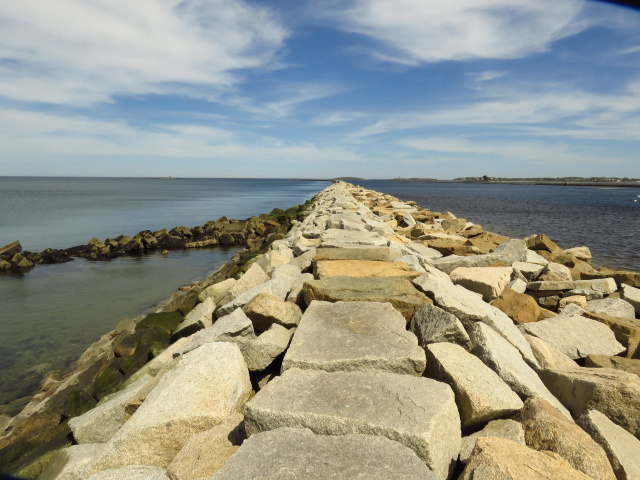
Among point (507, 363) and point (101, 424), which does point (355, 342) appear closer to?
point (507, 363)

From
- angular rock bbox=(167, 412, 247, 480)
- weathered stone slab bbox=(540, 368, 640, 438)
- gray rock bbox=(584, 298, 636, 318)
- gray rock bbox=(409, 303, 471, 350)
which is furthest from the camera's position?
gray rock bbox=(584, 298, 636, 318)

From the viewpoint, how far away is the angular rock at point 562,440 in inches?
57.5

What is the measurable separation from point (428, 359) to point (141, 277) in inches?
388

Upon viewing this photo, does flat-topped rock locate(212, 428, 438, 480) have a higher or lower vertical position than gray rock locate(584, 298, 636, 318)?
higher

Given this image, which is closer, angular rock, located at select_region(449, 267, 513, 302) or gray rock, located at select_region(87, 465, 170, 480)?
gray rock, located at select_region(87, 465, 170, 480)

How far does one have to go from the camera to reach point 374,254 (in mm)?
3988

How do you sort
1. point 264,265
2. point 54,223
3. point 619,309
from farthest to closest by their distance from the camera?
point 54,223 → point 264,265 → point 619,309

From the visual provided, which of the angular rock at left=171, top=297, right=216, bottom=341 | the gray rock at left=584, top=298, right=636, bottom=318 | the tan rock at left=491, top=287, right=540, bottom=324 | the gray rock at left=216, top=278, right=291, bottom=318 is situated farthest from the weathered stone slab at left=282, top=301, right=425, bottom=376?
the gray rock at left=584, top=298, right=636, bottom=318

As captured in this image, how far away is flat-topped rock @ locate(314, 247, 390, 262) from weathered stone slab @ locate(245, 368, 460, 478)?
2.20 meters

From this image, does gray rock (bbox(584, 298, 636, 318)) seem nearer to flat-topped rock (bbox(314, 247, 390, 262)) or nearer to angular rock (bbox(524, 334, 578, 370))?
angular rock (bbox(524, 334, 578, 370))

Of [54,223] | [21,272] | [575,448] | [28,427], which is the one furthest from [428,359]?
[54,223]

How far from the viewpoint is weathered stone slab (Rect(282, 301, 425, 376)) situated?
6.28 feet

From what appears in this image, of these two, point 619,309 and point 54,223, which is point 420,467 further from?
point 54,223

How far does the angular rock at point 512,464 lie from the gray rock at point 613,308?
2.99m
